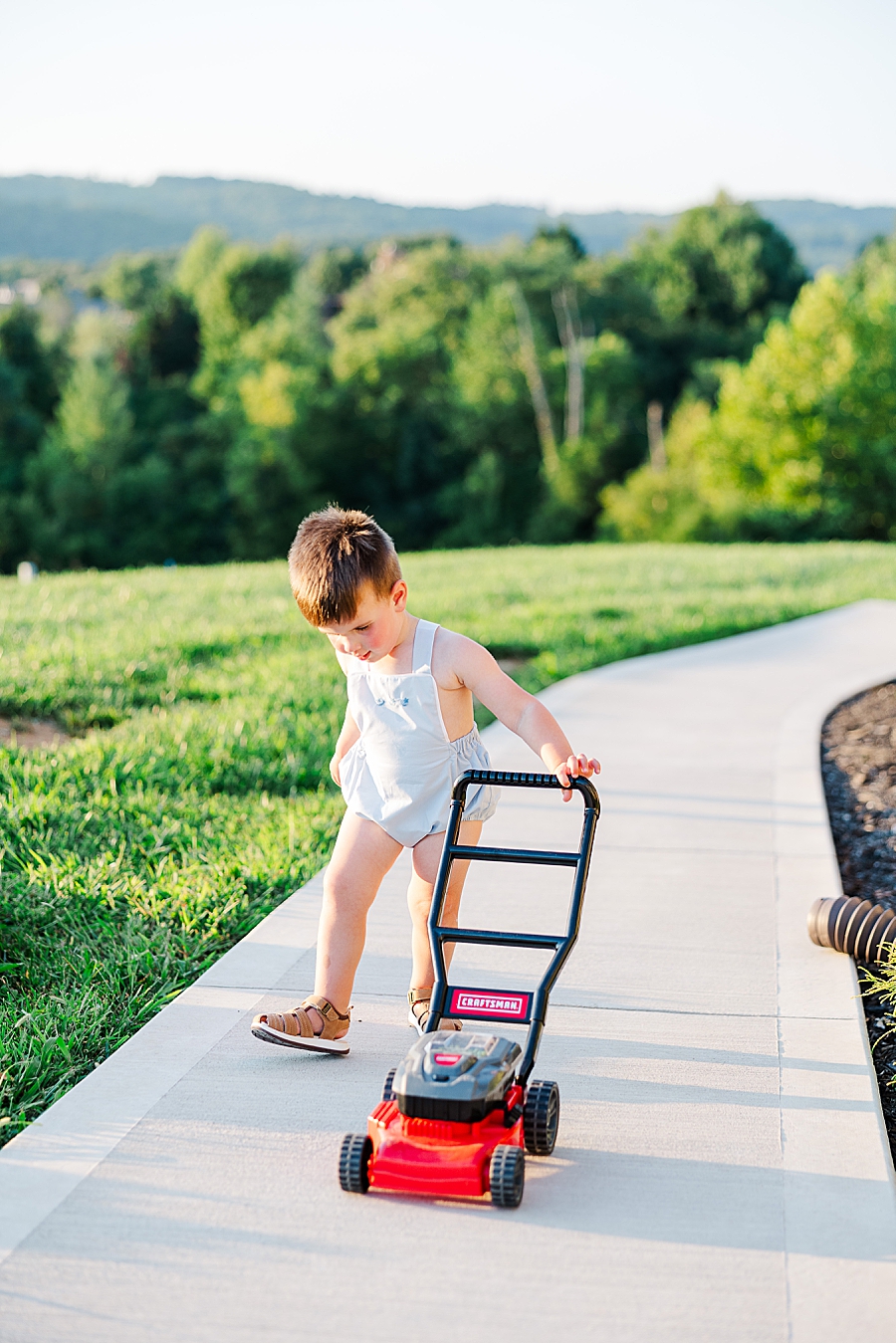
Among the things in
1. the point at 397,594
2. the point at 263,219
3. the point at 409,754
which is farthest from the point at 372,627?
the point at 263,219

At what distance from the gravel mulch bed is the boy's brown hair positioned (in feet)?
5.60

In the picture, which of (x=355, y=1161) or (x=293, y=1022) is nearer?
(x=355, y=1161)

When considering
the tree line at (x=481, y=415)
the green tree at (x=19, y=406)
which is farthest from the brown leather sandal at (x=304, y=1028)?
the green tree at (x=19, y=406)

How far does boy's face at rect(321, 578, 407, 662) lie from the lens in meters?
2.88

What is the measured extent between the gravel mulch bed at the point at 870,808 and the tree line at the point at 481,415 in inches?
1244

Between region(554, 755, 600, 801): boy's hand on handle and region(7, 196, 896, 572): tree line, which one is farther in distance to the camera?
region(7, 196, 896, 572): tree line

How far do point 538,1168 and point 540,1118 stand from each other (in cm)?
14

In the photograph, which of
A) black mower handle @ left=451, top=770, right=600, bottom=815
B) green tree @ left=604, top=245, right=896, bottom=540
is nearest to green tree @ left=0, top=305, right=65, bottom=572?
green tree @ left=604, top=245, right=896, bottom=540

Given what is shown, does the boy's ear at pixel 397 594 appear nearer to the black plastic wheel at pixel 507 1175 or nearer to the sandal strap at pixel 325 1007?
the sandal strap at pixel 325 1007

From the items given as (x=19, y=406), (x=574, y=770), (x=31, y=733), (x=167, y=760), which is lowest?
(x=19, y=406)

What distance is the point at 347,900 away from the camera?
3.05m

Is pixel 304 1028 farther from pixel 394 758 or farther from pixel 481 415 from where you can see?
pixel 481 415

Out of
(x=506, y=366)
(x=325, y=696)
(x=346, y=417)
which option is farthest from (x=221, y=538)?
(x=325, y=696)

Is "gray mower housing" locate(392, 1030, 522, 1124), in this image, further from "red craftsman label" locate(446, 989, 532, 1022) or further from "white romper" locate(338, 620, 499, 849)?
"white romper" locate(338, 620, 499, 849)
